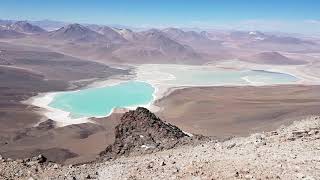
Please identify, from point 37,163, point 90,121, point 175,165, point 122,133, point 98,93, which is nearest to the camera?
point 175,165

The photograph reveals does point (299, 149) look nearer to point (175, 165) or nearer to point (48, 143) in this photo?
point (175, 165)

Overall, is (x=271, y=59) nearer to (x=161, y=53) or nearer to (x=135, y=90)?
(x=161, y=53)

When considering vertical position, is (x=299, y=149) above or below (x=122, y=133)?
above

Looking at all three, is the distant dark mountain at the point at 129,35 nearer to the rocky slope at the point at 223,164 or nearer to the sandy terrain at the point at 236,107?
the sandy terrain at the point at 236,107

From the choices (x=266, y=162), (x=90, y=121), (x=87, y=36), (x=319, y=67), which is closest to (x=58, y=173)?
(x=266, y=162)

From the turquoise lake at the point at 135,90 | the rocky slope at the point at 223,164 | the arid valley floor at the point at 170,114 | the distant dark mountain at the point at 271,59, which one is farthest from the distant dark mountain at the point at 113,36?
the rocky slope at the point at 223,164

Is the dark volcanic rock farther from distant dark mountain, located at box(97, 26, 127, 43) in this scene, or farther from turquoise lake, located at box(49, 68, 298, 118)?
distant dark mountain, located at box(97, 26, 127, 43)

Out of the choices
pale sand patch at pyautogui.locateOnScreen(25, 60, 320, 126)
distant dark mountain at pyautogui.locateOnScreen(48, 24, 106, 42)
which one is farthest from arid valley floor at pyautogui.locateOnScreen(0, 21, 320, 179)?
distant dark mountain at pyautogui.locateOnScreen(48, 24, 106, 42)
